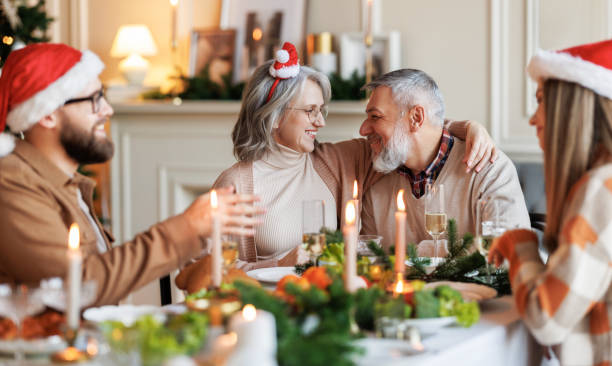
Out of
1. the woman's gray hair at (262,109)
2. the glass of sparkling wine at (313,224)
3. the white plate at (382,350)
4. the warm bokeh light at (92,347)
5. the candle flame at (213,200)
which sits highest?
the woman's gray hair at (262,109)

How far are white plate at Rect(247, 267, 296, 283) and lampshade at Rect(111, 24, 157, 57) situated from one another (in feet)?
11.1

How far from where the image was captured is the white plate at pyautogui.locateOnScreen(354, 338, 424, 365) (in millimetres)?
1460

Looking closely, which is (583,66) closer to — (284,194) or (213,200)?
(213,200)

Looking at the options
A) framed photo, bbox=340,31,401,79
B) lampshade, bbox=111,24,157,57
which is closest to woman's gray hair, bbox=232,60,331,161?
framed photo, bbox=340,31,401,79

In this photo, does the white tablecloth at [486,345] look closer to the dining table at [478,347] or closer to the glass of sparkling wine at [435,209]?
the dining table at [478,347]

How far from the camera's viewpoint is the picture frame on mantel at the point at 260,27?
4988 mm

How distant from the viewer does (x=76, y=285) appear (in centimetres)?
146

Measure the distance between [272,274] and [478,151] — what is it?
3.18 ft

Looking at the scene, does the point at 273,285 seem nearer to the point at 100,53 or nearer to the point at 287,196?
the point at 287,196

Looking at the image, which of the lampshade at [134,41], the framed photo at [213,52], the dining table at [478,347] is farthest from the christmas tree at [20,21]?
the dining table at [478,347]

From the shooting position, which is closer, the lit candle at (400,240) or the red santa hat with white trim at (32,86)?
the lit candle at (400,240)

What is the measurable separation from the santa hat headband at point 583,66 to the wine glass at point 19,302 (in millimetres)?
1278

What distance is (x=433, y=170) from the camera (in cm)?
289

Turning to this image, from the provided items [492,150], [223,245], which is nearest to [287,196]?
[492,150]
